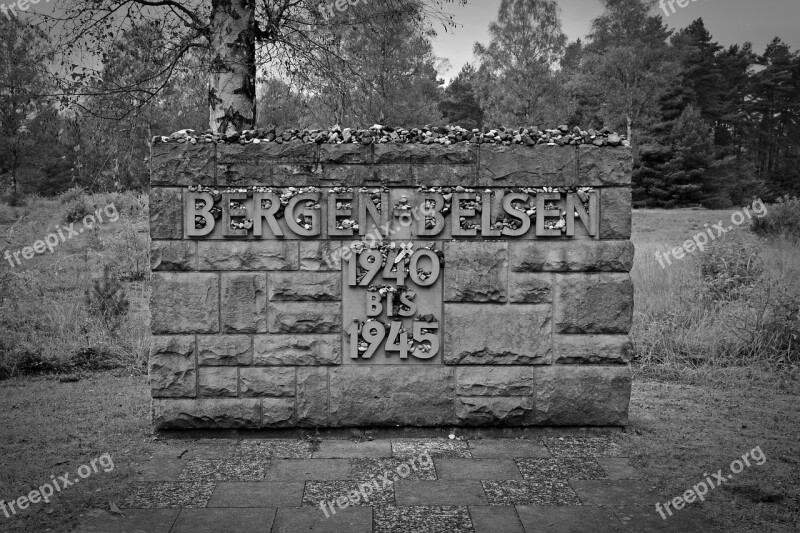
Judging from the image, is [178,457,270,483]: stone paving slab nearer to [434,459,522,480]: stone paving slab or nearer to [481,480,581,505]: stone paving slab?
[434,459,522,480]: stone paving slab

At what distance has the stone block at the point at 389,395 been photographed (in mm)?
5496

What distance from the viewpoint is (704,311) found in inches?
331

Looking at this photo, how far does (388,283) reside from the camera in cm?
551

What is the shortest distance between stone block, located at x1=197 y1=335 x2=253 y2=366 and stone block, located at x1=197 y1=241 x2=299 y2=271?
1.69 ft

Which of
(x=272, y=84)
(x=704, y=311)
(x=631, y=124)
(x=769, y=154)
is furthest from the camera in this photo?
(x=769, y=154)

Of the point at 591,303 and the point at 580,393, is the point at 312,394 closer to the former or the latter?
the point at 580,393

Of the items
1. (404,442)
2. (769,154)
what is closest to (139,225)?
(404,442)

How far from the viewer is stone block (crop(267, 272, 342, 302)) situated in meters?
5.45

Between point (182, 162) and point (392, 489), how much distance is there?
2732mm

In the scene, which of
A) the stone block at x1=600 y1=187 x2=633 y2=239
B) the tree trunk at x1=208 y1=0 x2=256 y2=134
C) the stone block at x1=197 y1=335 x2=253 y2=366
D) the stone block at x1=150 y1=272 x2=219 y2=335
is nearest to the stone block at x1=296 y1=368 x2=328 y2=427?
the stone block at x1=197 y1=335 x2=253 y2=366

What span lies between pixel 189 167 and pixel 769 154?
44544 mm

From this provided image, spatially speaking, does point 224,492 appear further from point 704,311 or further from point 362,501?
point 704,311

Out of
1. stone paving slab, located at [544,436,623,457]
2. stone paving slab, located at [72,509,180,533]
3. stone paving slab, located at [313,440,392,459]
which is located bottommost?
stone paving slab, located at [72,509,180,533]
